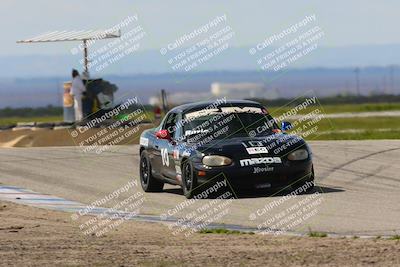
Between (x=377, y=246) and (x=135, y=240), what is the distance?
2377 mm

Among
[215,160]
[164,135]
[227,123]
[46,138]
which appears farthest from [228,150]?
[46,138]

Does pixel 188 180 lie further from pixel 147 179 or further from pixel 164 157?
pixel 147 179

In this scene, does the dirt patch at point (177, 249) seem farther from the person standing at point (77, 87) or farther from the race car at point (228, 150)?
the person standing at point (77, 87)

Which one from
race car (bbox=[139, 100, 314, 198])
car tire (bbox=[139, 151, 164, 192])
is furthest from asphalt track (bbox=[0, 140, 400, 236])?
race car (bbox=[139, 100, 314, 198])

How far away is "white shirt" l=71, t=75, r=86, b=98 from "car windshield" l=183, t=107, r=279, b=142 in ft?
52.5

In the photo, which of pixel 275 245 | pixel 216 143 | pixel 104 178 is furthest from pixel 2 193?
pixel 275 245

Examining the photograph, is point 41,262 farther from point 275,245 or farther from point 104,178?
point 104,178

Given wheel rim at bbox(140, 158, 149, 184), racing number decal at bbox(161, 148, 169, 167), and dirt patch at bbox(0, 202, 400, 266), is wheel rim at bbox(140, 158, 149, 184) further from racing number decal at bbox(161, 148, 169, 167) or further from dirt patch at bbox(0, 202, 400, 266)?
dirt patch at bbox(0, 202, 400, 266)

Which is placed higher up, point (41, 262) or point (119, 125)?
point (41, 262)

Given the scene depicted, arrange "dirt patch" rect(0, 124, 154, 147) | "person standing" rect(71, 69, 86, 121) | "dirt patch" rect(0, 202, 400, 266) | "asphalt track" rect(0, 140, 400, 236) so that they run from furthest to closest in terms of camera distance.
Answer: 1. "person standing" rect(71, 69, 86, 121)
2. "dirt patch" rect(0, 124, 154, 147)
3. "asphalt track" rect(0, 140, 400, 236)
4. "dirt patch" rect(0, 202, 400, 266)

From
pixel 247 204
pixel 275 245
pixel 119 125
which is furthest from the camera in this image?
pixel 119 125

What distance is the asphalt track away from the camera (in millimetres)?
12125

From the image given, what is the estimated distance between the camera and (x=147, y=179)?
53.8 feet

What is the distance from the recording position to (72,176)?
739 inches
